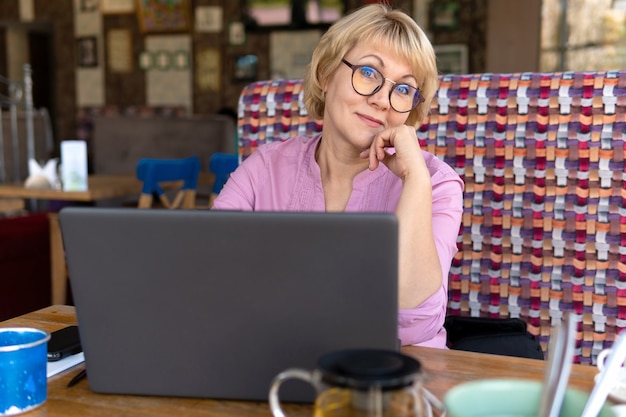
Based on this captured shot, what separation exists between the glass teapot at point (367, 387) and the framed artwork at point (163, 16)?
650 centimetres

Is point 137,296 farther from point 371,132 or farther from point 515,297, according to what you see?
point 515,297

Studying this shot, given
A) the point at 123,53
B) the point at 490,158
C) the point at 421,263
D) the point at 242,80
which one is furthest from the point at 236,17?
the point at 421,263

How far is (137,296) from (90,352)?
0.11 metres

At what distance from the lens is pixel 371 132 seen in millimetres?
1436

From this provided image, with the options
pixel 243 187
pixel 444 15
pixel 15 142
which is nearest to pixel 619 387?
pixel 243 187

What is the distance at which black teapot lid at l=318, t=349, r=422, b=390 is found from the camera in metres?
0.52

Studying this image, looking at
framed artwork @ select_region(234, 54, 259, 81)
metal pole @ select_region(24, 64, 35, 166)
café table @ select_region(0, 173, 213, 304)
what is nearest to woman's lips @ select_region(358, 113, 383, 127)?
café table @ select_region(0, 173, 213, 304)

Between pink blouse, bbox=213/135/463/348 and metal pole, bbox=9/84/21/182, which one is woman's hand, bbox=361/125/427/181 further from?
metal pole, bbox=9/84/21/182

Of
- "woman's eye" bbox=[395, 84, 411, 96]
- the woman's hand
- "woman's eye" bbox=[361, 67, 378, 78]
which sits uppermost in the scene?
"woman's eye" bbox=[361, 67, 378, 78]

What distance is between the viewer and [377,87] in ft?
4.64

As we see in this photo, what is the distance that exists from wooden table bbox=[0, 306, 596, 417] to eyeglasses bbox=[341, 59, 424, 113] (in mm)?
592

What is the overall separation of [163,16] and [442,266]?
6.06 metres

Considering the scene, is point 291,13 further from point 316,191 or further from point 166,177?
point 316,191

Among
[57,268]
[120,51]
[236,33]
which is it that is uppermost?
[236,33]
